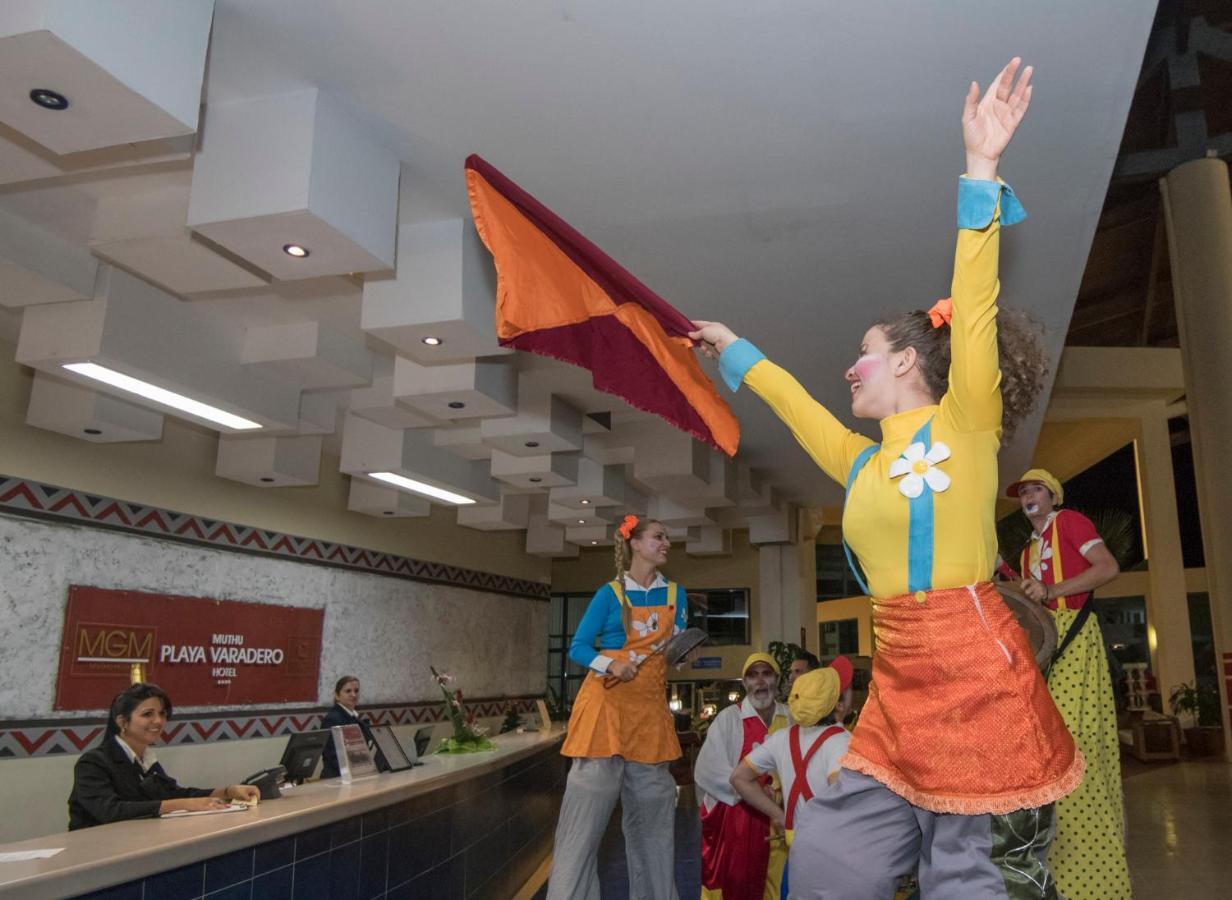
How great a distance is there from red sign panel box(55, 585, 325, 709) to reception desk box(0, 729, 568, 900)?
134 inches

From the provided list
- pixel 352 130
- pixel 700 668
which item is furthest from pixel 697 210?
pixel 700 668

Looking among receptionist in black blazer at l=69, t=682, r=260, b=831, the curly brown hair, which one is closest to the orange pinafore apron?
receptionist in black blazer at l=69, t=682, r=260, b=831

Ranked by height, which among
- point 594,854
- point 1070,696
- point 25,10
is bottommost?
point 594,854

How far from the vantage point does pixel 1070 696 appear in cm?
336

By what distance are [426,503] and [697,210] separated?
715cm

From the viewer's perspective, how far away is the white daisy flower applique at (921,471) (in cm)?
180

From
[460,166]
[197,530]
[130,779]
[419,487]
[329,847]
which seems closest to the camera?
[329,847]

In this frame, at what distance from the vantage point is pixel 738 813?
4.44 m

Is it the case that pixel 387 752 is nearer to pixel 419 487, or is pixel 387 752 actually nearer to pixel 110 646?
pixel 110 646

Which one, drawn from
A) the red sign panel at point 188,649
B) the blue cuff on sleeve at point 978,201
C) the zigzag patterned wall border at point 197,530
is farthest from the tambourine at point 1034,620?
the red sign panel at point 188,649

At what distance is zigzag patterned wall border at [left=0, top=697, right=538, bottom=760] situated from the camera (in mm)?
7027

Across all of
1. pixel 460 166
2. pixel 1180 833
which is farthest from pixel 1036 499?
pixel 1180 833

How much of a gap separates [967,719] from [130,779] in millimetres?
4139

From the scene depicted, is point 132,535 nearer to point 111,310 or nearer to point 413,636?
point 111,310
